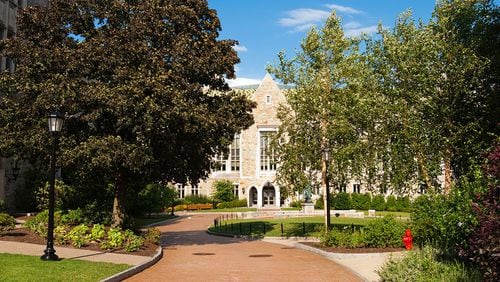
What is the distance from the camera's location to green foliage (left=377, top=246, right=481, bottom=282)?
33.2 ft

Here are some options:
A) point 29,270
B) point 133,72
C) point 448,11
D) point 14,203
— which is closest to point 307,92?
point 448,11

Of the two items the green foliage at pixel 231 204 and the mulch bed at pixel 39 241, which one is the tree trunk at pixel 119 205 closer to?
the mulch bed at pixel 39 241

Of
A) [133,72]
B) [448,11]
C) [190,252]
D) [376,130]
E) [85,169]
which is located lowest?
[190,252]

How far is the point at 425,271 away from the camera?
10859 mm

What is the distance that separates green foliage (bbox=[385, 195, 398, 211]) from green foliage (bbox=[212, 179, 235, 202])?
18777mm

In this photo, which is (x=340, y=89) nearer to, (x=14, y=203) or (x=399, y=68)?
(x=399, y=68)

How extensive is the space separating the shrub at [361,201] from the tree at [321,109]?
110 feet

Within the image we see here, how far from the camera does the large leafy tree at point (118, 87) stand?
16469mm

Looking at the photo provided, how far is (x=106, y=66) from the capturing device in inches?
680

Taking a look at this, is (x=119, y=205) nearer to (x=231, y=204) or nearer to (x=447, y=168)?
(x=447, y=168)

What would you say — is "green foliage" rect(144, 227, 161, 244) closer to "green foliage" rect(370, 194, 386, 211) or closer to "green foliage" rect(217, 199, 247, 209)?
"green foliage" rect(370, 194, 386, 211)

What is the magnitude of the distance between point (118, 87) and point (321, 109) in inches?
368

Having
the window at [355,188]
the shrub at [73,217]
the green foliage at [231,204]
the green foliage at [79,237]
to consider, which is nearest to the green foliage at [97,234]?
the green foliage at [79,237]

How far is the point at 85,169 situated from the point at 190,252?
5050mm
